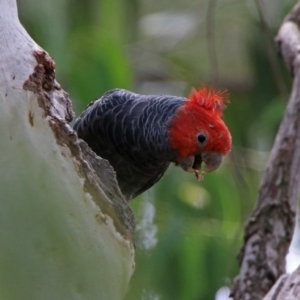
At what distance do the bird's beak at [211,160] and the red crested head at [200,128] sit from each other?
1cm

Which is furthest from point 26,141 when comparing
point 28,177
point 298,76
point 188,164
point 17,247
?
point 298,76

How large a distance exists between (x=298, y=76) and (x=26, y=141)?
1.45m

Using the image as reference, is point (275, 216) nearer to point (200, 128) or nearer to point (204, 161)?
point (204, 161)

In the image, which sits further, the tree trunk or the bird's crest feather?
the bird's crest feather

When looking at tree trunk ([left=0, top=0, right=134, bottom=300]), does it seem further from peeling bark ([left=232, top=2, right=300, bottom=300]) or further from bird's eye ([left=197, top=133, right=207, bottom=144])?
peeling bark ([left=232, top=2, right=300, bottom=300])

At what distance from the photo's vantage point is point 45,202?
1396 millimetres

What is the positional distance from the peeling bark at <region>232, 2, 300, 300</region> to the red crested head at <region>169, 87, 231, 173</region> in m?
0.26

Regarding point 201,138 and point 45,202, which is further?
point 201,138

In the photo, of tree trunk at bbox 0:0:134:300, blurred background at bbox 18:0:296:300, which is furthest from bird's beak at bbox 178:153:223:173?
tree trunk at bbox 0:0:134:300

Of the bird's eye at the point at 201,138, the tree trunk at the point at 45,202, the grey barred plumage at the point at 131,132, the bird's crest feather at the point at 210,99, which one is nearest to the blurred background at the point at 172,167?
the grey barred plumage at the point at 131,132

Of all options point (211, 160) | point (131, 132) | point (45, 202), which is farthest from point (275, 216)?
point (45, 202)

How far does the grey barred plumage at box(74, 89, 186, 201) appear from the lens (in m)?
2.50

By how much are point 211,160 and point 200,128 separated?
0.40ft

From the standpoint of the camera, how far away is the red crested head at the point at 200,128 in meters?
2.32
